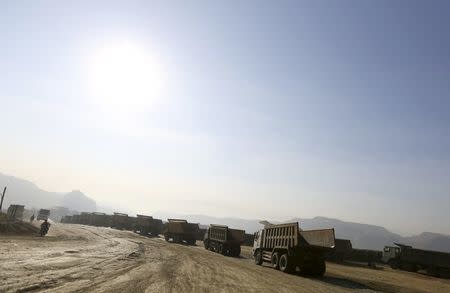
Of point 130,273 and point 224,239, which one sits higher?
point 224,239

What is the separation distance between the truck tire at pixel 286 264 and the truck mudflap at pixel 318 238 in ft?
3.83

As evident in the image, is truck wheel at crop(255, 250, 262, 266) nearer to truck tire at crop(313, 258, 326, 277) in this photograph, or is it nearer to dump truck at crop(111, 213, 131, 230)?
truck tire at crop(313, 258, 326, 277)

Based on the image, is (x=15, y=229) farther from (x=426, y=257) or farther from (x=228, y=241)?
(x=426, y=257)

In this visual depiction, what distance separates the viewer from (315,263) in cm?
2053

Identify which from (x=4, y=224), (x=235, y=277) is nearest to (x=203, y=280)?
(x=235, y=277)

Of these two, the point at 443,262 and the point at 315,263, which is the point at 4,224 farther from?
the point at 443,262

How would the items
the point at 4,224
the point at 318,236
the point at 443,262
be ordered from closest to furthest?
the point at 318,236 < the point at 443,262 < the point at 4,224

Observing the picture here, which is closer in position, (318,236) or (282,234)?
(318,236)

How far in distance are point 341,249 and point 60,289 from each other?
35.2m

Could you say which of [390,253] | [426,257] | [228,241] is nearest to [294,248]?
[228,241]

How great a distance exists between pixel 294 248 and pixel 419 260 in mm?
22396

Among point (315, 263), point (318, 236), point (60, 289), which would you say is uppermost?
point (318, 236)

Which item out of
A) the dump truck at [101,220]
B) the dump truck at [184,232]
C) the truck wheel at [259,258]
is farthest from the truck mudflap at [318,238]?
the dump truck at [101,220]

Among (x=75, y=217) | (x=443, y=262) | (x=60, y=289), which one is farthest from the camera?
(x=75, y=217)
